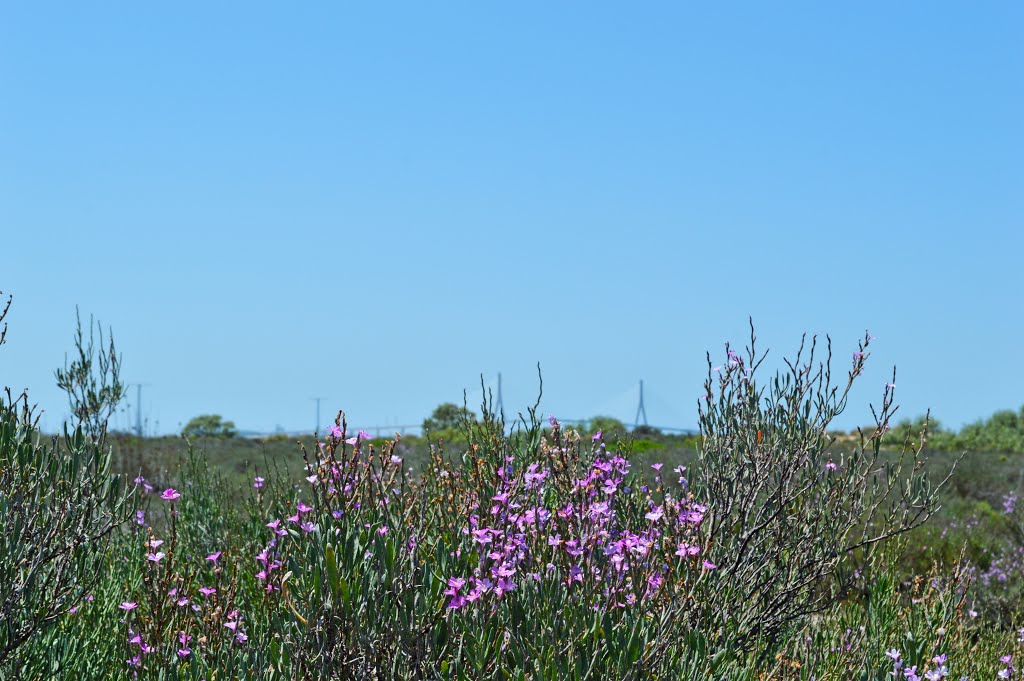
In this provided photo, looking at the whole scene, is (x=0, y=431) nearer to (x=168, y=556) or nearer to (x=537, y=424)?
(x=168, y=556)

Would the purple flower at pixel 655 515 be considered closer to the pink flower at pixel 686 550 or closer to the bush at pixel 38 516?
the pink flower at pixel 686 550

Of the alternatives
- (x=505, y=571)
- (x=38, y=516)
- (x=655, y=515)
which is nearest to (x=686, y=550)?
(x=655, y=515)

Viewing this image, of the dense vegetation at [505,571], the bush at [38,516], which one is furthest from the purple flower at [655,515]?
the bush at [38,516]

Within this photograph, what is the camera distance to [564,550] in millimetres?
3902

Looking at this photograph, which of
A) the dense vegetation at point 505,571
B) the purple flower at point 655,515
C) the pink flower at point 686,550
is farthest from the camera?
the purple flower at point 655,515

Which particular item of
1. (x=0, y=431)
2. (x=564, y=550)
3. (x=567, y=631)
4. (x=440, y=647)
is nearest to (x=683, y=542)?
(x=564, y=550)

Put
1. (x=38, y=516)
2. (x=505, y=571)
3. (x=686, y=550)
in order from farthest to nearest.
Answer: (x=38, y=516)
(x=686, y=550)
(x=505, y=571)

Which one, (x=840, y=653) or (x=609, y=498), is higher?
(x=609, y=498)

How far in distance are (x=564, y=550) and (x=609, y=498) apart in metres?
0.76

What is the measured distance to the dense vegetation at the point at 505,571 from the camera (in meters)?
3.33

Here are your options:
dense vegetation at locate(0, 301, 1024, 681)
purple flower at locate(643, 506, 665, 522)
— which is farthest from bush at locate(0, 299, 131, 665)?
purple flower at locate(643, 506, 665, 522)

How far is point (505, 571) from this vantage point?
3383 millimetres

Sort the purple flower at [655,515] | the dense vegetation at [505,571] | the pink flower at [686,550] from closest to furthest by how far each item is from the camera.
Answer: the dense vegetation at [505,571], the pink flower at [686,550], the purple flower at [655,515]

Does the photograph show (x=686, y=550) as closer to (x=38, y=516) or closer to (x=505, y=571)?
(x=505, y=571)
